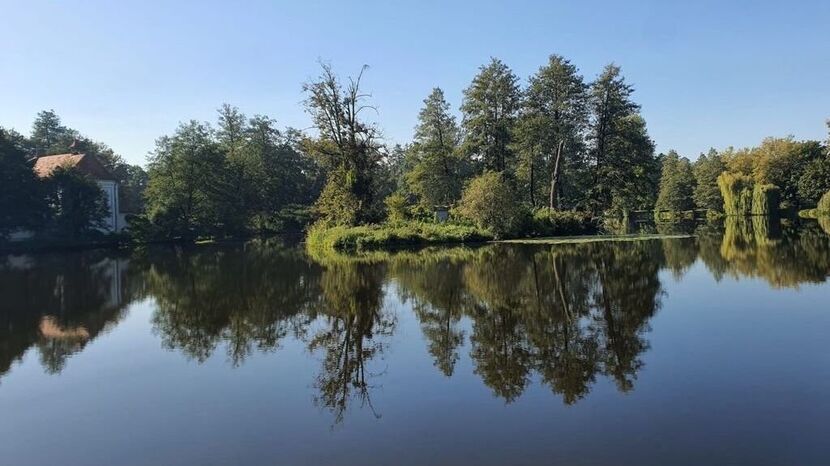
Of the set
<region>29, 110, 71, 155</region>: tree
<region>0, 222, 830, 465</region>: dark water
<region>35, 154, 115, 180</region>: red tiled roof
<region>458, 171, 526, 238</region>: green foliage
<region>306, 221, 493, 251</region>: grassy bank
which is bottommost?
<region>0, 222, 830, 465</region>: dark water

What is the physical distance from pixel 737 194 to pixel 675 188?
9.30 meters

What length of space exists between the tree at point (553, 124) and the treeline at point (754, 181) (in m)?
28.1

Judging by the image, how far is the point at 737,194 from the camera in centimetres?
6556

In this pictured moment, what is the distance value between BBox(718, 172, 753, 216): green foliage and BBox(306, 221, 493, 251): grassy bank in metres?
42.2

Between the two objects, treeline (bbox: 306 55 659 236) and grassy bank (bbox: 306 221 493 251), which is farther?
treeline (bbox: 306 55 659 236)

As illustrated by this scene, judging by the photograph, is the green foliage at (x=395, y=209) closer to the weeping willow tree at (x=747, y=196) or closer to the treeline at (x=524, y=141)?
the treeline at (x=524, y=141)

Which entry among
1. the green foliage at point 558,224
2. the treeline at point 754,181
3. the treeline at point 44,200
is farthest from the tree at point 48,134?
the treeline at point 754,181

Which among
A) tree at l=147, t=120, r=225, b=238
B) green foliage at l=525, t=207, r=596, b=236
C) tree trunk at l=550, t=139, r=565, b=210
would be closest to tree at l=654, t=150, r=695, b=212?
tree trunk at l=550, t=139, r=565, b=210

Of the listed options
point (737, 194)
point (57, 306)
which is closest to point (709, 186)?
point (737, 194)

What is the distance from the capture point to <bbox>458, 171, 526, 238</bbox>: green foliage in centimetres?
3594

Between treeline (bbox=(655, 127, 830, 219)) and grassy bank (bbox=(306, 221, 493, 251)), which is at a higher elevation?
treeline (bbox=(655, 127, 830, 219))

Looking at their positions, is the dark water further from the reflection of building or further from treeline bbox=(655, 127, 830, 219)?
treeline bbox=(655, 127, 830, 219)

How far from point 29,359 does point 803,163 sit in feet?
258

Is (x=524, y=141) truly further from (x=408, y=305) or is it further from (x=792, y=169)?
(x=792, y=169)
